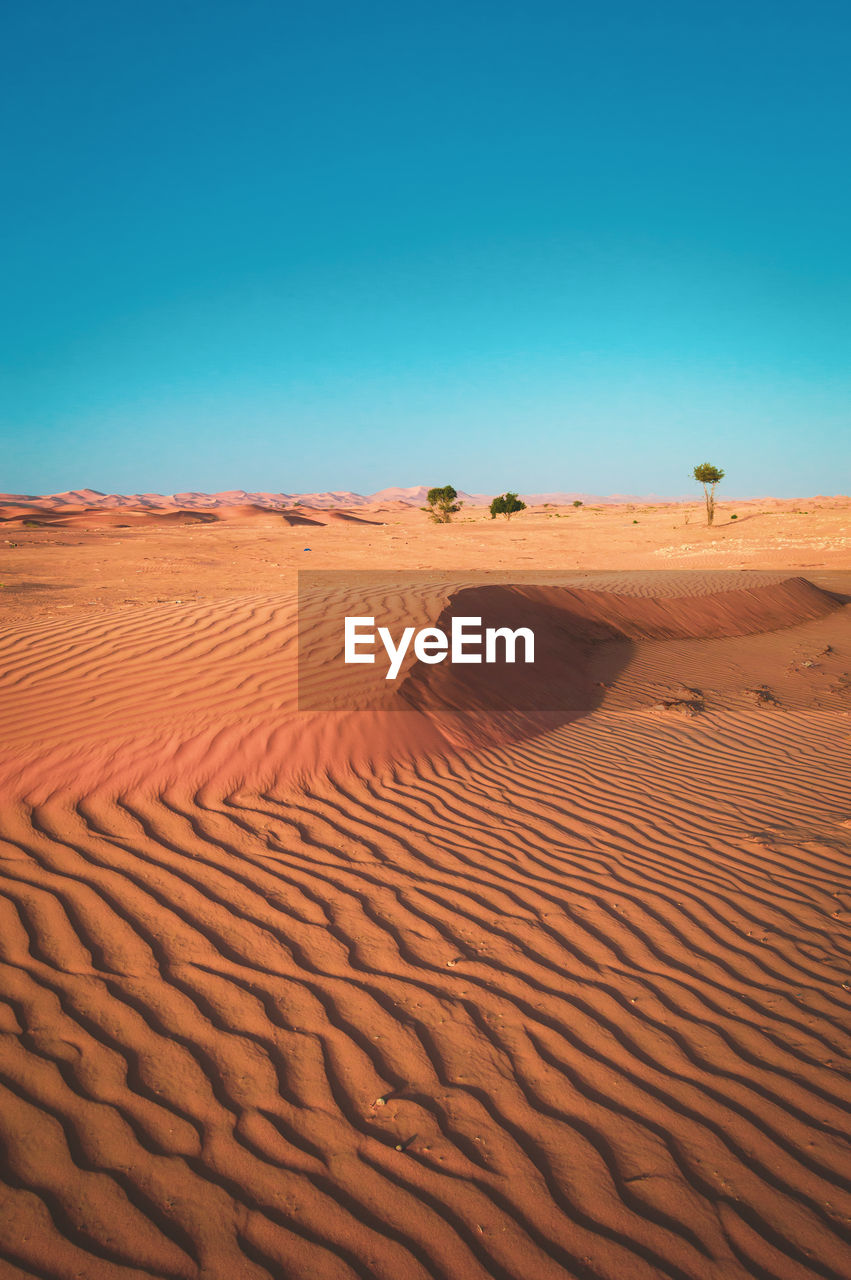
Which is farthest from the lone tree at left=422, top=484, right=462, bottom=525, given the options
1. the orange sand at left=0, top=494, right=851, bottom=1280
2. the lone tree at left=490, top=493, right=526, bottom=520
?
the orange sand at left=0, top=494, right=851, bottom=1280

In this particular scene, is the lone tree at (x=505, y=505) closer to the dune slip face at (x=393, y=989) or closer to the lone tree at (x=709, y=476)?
the lone tree at (x=709, y=476)

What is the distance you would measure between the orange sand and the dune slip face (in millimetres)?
13

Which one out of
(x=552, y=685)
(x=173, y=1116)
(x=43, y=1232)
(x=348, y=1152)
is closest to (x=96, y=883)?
(x=173, y=1116)

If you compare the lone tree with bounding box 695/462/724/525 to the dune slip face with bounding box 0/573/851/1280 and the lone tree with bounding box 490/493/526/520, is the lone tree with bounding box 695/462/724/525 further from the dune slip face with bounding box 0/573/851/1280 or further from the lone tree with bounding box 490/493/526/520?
the dune slip face with bounding box 0/573/851/1280

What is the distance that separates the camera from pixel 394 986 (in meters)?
2.70

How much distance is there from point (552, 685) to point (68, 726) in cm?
506

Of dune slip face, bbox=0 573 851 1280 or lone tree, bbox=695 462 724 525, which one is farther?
lone tree, bbox=695 462 724 525

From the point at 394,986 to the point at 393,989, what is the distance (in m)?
0.02

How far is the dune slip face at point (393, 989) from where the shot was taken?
72.2 inches

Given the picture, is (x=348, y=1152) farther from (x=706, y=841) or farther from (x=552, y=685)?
(x=552, y=685)

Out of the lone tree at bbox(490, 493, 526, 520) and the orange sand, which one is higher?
the lone tree at bbox(490, 493, 526, 520)

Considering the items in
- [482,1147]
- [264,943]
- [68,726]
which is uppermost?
[68,726]

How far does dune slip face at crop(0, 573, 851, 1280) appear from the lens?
6.01 ft

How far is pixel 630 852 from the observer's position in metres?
3.98
